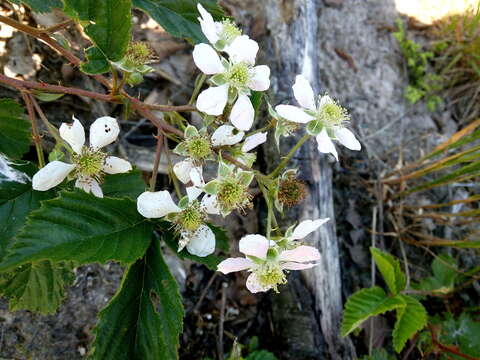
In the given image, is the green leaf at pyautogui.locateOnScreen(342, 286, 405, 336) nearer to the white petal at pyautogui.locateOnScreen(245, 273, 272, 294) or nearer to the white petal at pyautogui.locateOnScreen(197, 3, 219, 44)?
the white petal at pyautogui.locateOnScreen(245, 273, 272, 294)

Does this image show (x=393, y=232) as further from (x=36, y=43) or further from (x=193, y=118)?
(x=36, y=43)

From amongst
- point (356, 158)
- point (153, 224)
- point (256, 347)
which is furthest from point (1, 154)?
point (356, 158)

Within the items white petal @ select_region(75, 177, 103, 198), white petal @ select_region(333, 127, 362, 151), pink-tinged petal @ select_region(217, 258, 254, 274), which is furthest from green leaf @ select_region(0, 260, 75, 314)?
white petal @ select_region(333, 127, 362, 151)

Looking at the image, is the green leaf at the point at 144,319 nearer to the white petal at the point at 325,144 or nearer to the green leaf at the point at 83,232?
the green leaf at the point at 83,232

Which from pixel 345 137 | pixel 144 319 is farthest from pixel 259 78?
pixel 144 319

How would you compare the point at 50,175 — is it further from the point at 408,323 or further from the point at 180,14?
the point at 408,323

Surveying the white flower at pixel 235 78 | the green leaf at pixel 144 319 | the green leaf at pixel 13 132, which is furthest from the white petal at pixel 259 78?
the green leaf at pixel 13 132
